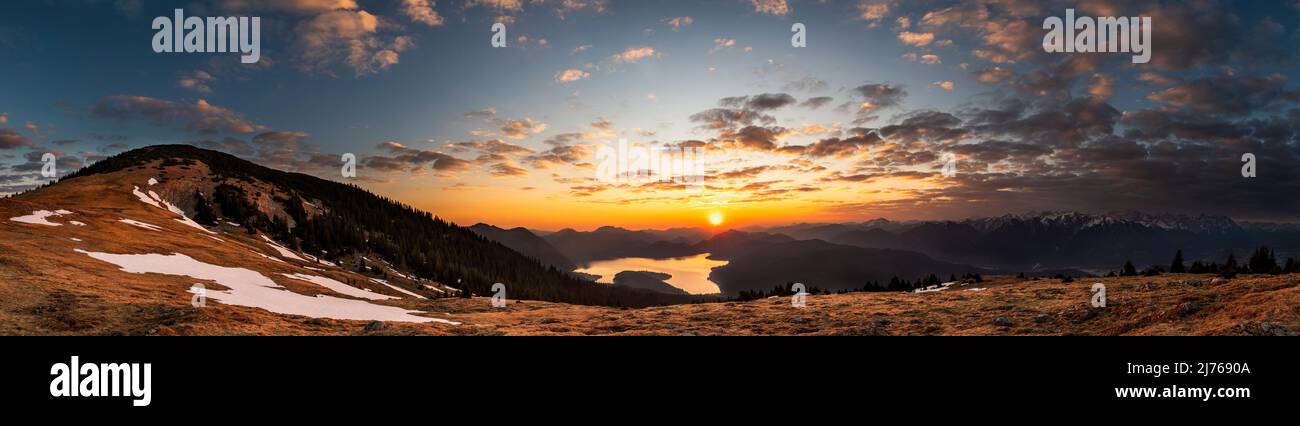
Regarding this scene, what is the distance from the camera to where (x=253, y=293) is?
100 feet

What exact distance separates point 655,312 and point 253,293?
90.1 feet

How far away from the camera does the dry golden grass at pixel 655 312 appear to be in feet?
48.4

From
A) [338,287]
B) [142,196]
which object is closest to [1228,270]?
[338,287]

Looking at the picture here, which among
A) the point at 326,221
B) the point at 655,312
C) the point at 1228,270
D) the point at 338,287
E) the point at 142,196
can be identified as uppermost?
the point at 142,196

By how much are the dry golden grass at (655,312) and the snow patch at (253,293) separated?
1.57 meters

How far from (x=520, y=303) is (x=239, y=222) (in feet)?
263
